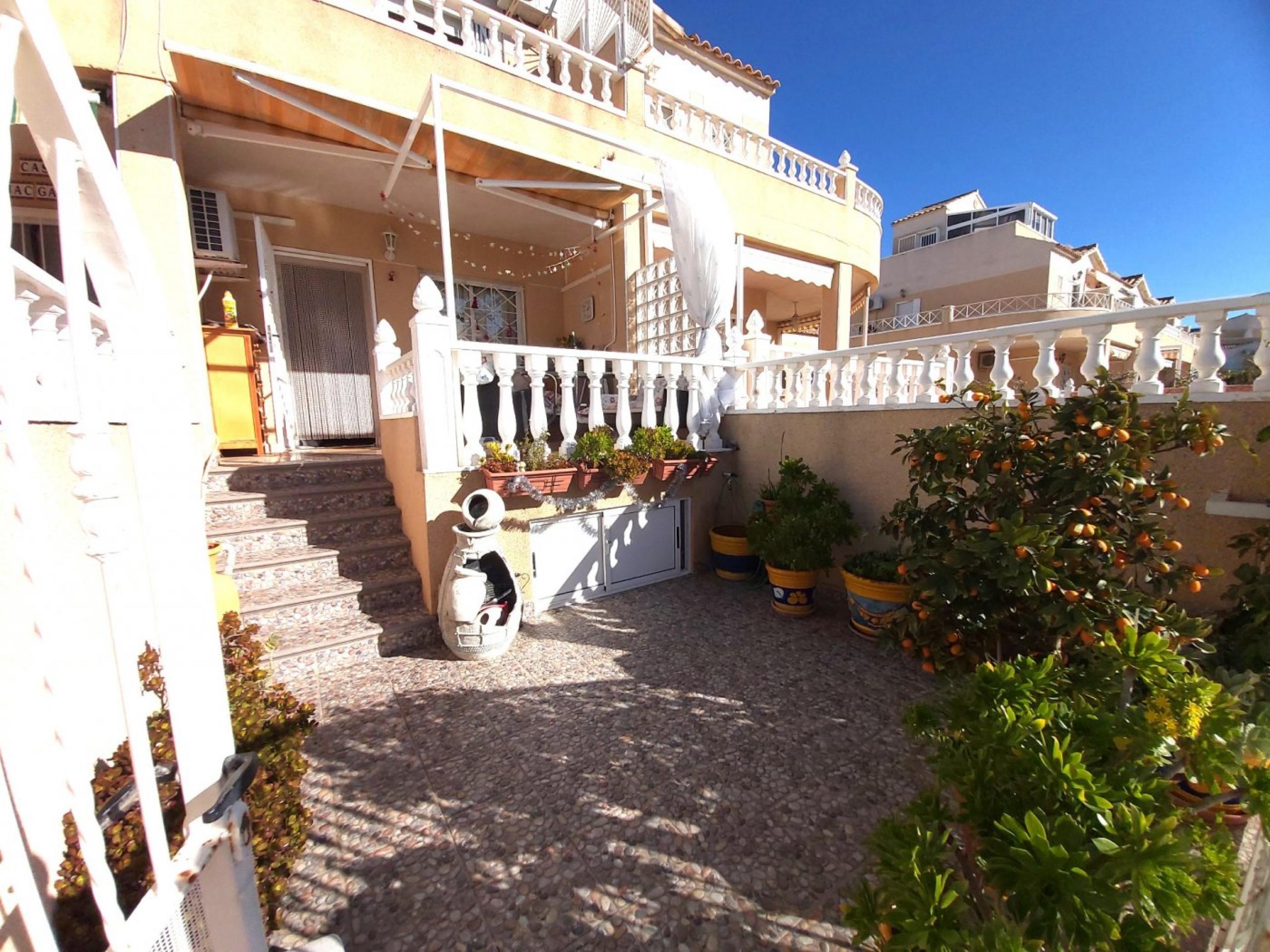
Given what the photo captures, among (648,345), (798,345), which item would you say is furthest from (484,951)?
(798,345)

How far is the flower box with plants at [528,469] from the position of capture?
3588 mm

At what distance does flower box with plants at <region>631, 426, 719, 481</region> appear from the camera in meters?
4.23

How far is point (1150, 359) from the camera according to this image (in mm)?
2773

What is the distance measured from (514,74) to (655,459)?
4.36 meters

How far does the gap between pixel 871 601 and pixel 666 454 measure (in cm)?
202

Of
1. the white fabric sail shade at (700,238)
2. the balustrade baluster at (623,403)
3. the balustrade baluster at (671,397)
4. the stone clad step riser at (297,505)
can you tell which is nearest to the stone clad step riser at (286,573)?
the stone clad step riser at (297,505)

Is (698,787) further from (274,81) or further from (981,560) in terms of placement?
(274,81)

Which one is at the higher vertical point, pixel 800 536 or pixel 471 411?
pixel 471 411

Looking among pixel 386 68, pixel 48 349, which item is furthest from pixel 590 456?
pixel 386 68

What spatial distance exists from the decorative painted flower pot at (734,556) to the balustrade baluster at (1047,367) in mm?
2454

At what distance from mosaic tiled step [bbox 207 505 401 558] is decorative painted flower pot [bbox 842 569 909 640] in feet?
11.9

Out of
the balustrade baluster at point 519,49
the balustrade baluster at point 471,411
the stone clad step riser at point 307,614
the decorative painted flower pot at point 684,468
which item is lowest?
the stone clad step riser at point 307,614

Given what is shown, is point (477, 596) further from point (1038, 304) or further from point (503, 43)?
point (1038, 304)

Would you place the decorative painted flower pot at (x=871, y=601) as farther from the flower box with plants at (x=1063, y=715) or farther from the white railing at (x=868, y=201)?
the white railing at (x=868, y=201)
